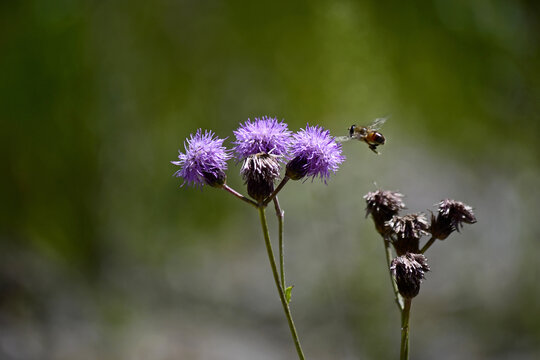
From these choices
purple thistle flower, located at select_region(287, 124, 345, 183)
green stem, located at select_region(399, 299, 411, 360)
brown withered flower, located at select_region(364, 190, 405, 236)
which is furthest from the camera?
brown withered flower, located at select_region(364, 190, 405, 236)

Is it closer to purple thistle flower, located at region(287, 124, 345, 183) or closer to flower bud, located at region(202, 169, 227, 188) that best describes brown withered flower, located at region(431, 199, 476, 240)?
purple thistle flower, located at region(287, 124, 345, 183)

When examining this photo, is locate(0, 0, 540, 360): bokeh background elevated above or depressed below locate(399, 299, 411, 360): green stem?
above

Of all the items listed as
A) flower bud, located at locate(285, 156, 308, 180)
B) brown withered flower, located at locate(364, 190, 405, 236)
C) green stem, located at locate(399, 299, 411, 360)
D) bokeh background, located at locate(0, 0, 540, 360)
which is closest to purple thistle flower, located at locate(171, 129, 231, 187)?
flower bud, located at locate(285, 156, 308, 180)

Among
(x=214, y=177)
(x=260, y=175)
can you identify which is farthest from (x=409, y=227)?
(x=214, y=177)

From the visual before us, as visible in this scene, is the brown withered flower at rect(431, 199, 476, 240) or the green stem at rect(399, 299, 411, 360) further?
the brown withered flower at rect(431, 199, 476, 240)

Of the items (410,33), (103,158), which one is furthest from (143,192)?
(410,33)

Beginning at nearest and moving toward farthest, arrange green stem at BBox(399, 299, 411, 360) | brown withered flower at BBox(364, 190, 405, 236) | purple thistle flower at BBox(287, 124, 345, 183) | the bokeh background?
1. green stem at BBox(399, 299, 411, 360)
2. purple thistle flower at BBox(287, 124, 345, 183)
3. brown withered flower at BBox(364, 190, 405, 236)
4. the bokeh background

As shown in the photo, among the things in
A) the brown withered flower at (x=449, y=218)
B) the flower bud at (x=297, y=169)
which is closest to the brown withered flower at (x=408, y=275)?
the brown withered flower at (x=449, y=218)

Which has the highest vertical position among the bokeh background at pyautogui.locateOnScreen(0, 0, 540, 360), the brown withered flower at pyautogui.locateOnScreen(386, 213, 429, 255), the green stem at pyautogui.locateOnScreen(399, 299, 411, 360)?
the bokeh background at pyautogui.locateOnScreen(0, 0, 540, 360)

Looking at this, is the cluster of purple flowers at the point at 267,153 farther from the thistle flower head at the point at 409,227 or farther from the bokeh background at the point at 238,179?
the bokeh background at the point at 238,179
